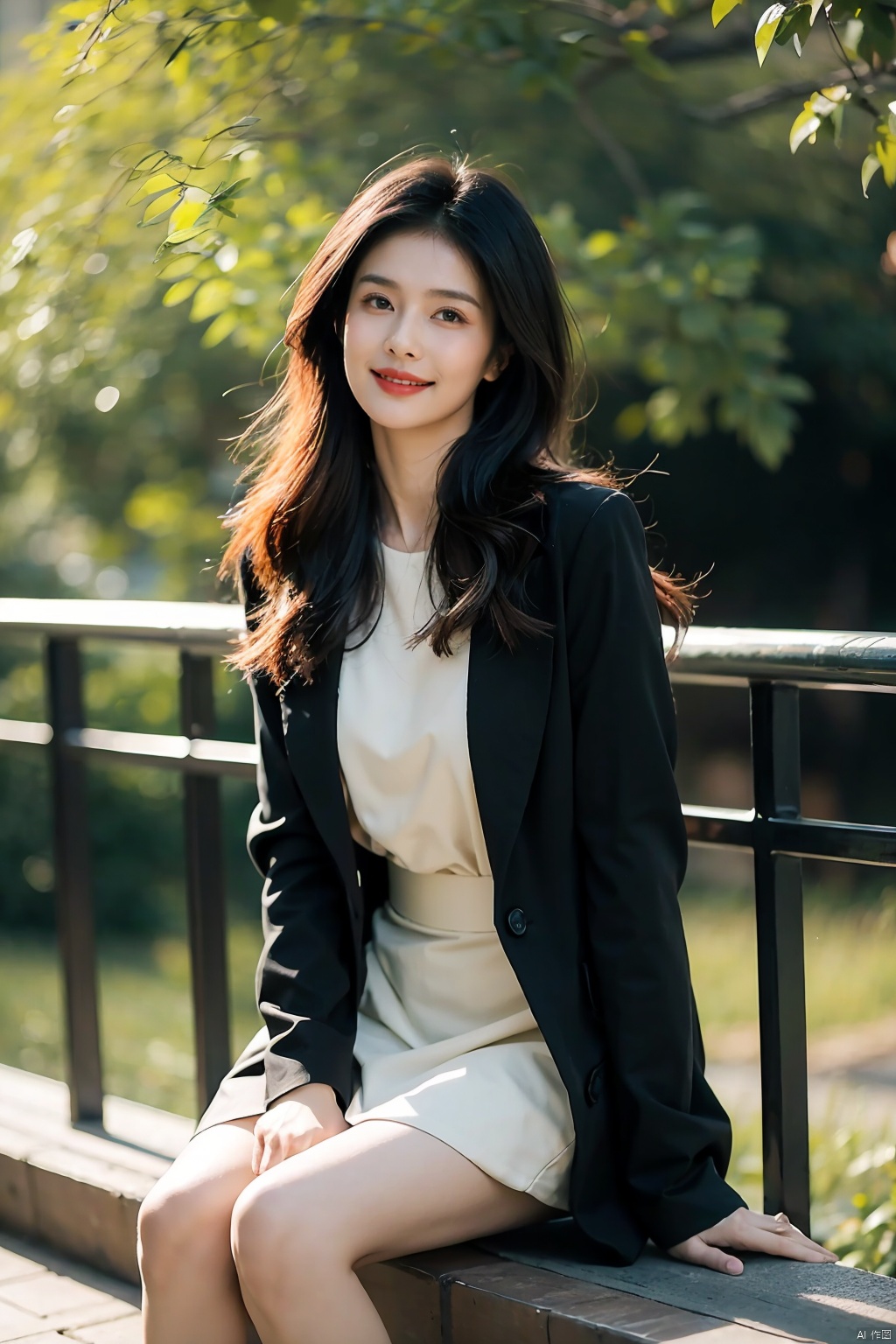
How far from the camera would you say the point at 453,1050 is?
2199 mm

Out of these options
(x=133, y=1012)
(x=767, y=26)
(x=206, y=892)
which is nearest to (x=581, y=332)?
(x=767, y=26)

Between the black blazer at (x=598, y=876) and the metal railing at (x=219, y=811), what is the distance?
7.1 inches

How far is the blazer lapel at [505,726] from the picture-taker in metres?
2.13

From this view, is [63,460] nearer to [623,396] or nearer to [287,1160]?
[623,396]

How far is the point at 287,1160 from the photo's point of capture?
6.60 feet

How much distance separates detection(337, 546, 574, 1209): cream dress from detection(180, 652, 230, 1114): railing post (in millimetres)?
737

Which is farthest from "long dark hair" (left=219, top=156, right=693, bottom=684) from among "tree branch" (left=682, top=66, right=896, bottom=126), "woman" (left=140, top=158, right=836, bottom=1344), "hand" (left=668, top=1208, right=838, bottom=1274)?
"tree branch" (left=682, top=66, right=896, bottom=126)

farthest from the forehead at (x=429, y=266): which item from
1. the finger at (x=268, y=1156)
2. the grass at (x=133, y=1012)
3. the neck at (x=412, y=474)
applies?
the grass at (x=133, y=1012)

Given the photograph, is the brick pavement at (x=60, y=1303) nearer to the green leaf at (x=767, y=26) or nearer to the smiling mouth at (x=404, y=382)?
the smiling mouth at (x=404, y=382)

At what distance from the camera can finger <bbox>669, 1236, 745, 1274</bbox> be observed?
2062mm

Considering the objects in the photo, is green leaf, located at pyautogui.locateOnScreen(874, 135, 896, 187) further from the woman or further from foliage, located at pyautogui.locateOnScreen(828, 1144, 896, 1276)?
foliage, located at pyautogui.locateOnScreen(828, 1144, 896, 1276)

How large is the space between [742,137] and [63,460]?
545cm

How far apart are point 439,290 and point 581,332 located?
3.81ft

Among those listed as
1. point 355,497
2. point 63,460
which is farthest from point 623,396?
point 355,497
